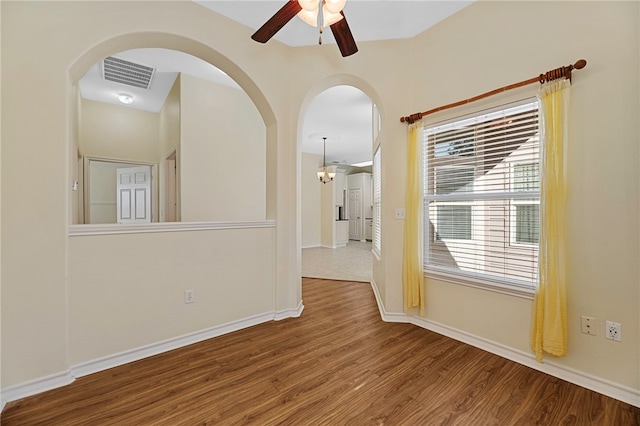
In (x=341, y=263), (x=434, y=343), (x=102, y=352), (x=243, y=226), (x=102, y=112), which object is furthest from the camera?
(x=341, y=263)

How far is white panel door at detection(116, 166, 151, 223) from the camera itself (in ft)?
16.4

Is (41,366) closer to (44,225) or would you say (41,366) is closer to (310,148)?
(44,225)

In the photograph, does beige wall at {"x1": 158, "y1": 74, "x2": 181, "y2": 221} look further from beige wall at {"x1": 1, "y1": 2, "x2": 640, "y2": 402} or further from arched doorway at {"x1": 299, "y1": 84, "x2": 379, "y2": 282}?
arched doorway at {"x1": 299, "y1": 84, "x2": 379, "y2": 282}

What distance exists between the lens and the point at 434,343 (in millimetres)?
2406

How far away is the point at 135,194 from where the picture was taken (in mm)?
5109

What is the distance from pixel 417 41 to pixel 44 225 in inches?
137

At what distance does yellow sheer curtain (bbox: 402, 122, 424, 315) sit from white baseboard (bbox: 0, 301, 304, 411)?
1287 mm

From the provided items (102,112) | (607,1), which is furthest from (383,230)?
(102,112)

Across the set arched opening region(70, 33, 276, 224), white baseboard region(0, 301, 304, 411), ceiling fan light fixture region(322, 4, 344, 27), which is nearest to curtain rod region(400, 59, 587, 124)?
ceiling fan light fixture region(322, 4, 344, 27)

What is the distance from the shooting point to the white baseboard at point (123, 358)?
1716 millimetres

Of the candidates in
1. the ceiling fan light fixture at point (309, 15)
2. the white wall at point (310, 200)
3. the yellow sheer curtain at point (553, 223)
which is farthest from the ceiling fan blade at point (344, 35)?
the white wall at point (310, 200)

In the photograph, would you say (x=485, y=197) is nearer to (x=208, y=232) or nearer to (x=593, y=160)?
(x=593, y=160)

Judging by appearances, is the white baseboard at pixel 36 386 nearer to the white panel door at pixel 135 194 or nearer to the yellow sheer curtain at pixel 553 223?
the yellow sheer curtain at pixel 553 223

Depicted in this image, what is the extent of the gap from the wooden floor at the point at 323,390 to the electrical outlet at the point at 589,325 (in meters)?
0.37
